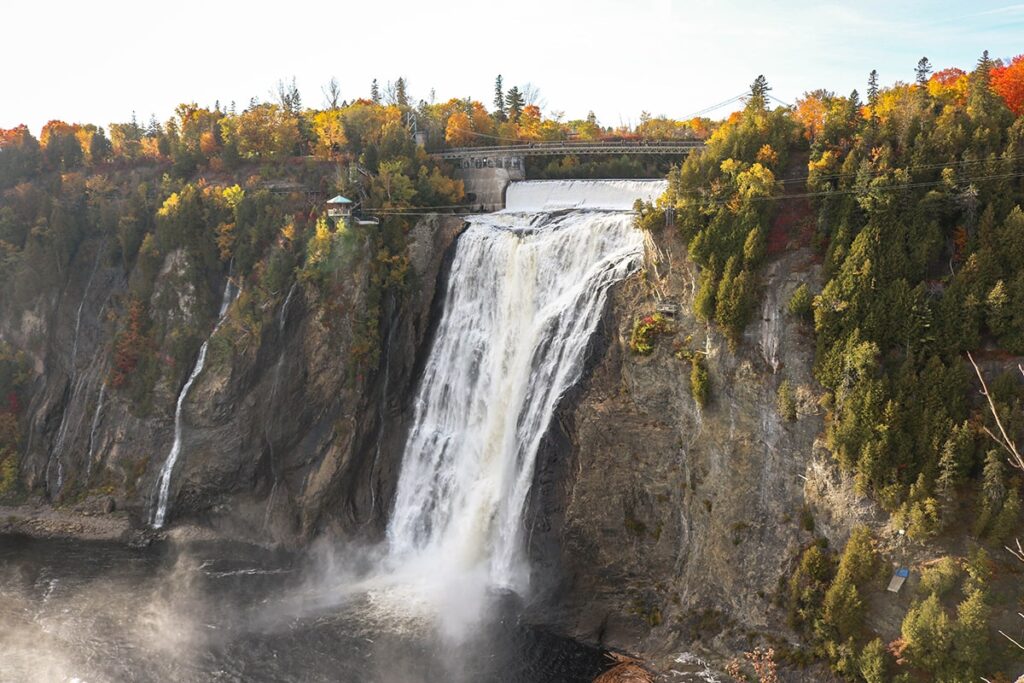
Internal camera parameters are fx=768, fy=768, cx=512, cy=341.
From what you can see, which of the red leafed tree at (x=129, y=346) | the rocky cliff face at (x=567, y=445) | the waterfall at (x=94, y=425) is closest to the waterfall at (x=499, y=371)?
the rocky cliff face at (x=567, y=445)

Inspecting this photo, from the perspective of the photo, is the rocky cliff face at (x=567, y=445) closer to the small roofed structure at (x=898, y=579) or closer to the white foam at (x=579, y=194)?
the small roofed structure at (x=898, y=579)

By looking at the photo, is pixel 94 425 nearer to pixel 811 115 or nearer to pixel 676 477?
pixel 676 477

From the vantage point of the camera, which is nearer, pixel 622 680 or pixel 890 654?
pixel 890 654

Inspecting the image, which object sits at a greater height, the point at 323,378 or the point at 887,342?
the point at 887,342

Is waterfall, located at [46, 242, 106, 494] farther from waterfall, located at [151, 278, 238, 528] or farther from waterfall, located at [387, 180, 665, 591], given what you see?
waterfall, located at [387, 180, 665, 591]

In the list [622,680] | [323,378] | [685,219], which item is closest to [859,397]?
[685,219]

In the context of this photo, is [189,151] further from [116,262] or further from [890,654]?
[890,654]

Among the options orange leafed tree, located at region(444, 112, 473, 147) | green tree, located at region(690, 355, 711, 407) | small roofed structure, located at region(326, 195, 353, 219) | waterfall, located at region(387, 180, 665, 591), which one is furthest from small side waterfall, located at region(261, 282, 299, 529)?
green tree, located at region(690, 355, 711, 407)
